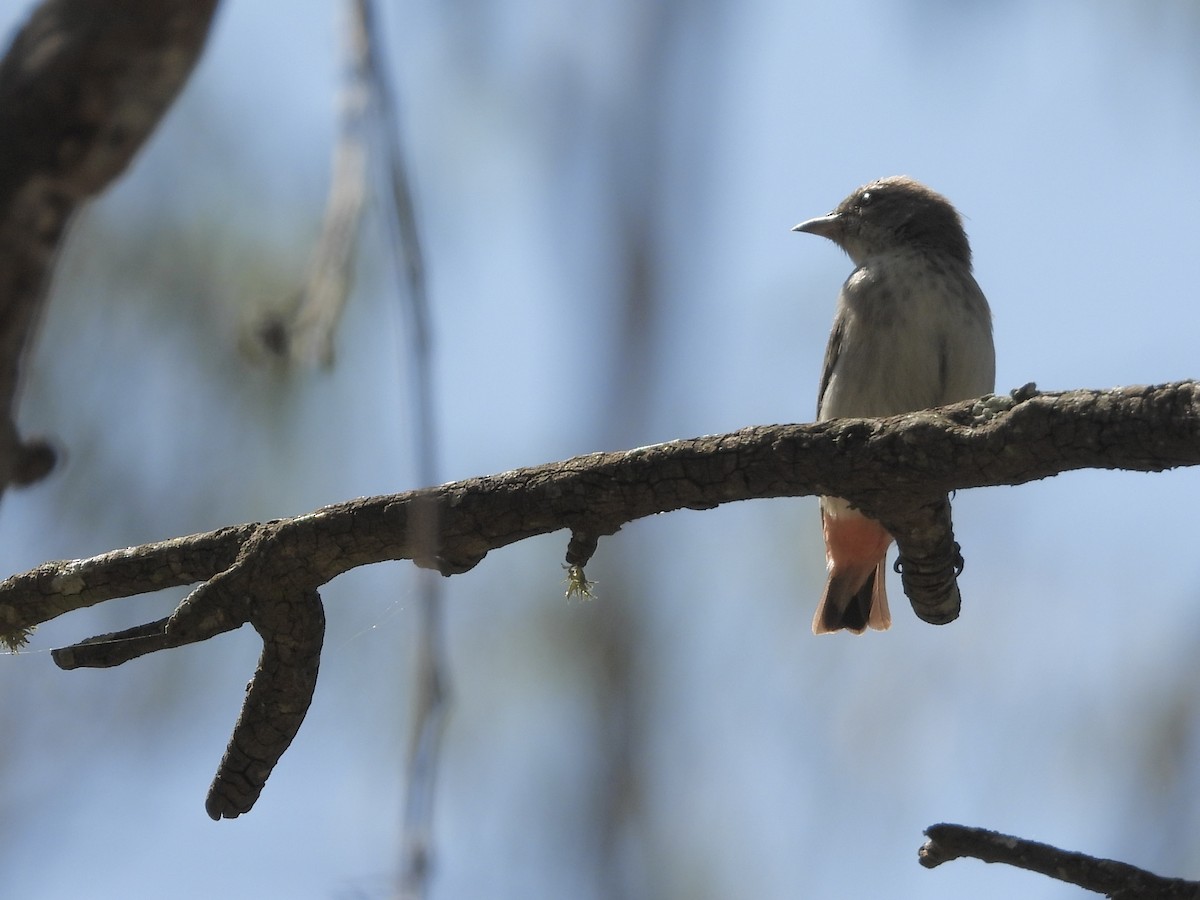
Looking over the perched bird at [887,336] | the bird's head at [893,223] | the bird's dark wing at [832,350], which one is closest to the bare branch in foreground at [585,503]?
the perched bird at [887,336]

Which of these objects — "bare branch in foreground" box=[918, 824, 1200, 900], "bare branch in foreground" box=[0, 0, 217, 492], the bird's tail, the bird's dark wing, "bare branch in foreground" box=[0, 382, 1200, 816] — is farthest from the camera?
the bird's tail

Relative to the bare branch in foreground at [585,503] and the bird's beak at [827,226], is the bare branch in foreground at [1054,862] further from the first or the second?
the bird's beak at [827,226]

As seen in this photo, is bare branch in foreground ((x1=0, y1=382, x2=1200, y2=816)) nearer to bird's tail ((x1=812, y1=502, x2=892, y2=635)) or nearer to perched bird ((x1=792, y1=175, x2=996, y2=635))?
perched bird ((x1=792, y1=175, x2=996, y2=635))

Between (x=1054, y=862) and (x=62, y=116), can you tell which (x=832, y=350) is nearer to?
(x=1054, y=862)

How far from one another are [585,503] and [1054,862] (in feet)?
4.11

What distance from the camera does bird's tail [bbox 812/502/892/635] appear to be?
549 cm

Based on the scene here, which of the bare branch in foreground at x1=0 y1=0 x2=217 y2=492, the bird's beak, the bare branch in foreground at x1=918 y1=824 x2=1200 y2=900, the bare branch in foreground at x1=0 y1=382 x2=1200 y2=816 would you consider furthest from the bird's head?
the bare branch in foreground at x1=0 y1=0 x2=217 y2=492

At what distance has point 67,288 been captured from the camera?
545cm

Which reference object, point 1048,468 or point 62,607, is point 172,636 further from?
point 1048,468

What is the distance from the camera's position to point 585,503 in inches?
110

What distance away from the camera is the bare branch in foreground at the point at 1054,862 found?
269cm

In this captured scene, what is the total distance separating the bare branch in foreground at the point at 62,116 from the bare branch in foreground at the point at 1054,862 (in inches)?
81.5

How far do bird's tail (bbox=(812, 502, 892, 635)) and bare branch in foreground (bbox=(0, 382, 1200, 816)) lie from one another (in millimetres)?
2110

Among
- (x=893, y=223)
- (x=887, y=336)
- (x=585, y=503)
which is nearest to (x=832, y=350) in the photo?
(x=887, y=336)
